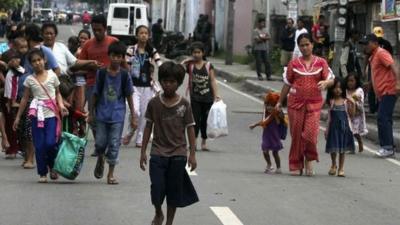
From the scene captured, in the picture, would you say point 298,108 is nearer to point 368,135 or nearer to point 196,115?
point 196,115

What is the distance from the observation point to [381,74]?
15.6m

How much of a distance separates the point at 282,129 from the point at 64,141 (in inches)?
121

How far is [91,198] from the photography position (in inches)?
428

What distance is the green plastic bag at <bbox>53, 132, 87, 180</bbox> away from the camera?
38.1 ft

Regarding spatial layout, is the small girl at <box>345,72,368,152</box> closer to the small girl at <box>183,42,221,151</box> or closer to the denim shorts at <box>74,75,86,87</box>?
the small girl at <box>183,42,221,151</box>

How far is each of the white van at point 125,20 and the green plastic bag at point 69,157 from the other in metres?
37.4

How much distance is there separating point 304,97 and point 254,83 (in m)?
17.0

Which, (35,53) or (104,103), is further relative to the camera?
(35,53)

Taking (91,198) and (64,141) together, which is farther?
(64,141)

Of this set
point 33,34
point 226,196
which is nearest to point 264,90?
point 33,34

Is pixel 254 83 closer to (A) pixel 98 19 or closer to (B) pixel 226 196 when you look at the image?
(A) pixel 98 19

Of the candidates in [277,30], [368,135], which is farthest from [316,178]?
[277,30]

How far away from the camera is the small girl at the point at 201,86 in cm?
1516

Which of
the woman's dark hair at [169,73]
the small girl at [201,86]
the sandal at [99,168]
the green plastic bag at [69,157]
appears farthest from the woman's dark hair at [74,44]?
the woman's dark hair at [169,73]
